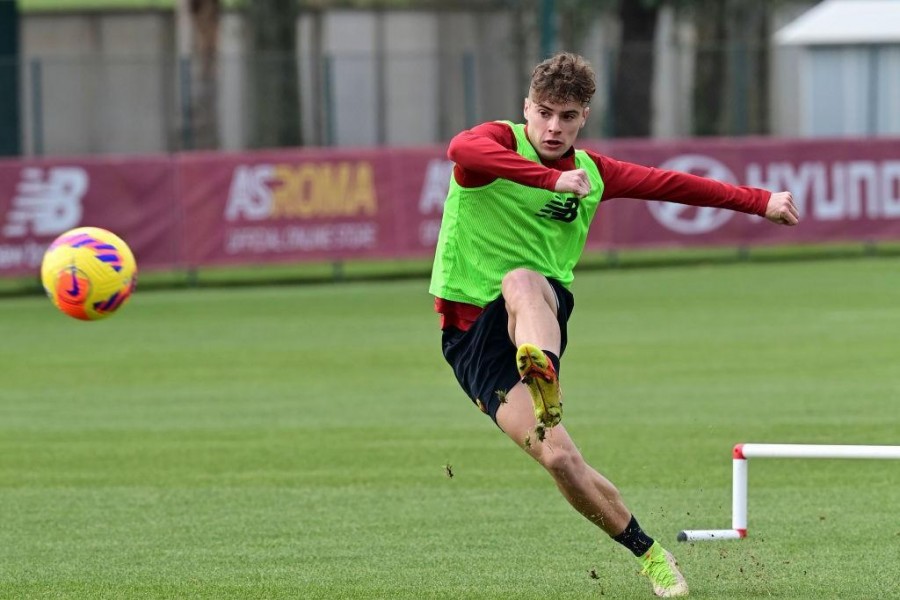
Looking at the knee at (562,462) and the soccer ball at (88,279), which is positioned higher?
the soccer ball at (88,279)

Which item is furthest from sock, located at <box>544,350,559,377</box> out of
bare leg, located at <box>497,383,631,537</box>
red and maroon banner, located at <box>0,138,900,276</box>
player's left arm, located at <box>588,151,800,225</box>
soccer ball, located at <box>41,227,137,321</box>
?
red and maroon banner, located at <box>0,138,900,276</box>

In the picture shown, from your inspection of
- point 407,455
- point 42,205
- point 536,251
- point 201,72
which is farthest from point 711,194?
point 201,72

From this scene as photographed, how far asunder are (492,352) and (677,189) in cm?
100

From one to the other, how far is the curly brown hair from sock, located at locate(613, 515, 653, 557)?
68.3 inches

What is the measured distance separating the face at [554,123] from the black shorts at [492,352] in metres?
0.55

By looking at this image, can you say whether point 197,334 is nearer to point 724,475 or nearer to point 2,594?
point 724,475

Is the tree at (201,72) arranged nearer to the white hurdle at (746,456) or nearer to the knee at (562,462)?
the white hurdle at (746,456)

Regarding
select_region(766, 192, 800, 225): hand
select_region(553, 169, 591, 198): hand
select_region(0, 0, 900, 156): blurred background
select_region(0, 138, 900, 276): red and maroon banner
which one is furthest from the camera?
select_region(0, 0, 900, 156): blurred background

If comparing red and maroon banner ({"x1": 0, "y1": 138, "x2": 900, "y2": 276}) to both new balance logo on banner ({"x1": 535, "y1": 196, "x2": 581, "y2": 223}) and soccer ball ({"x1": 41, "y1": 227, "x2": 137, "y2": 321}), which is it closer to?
soccer ball ({"x1": 41, "y1": 227, "x2": 137, "y2": 321})

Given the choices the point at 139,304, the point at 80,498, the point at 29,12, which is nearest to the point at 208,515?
the point at 80,498

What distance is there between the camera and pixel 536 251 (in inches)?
295

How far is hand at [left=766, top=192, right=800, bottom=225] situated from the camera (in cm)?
732

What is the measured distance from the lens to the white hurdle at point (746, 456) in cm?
751

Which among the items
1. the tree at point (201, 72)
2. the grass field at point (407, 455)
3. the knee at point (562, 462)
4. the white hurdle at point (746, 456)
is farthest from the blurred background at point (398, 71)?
the knee at point (562, 462)
